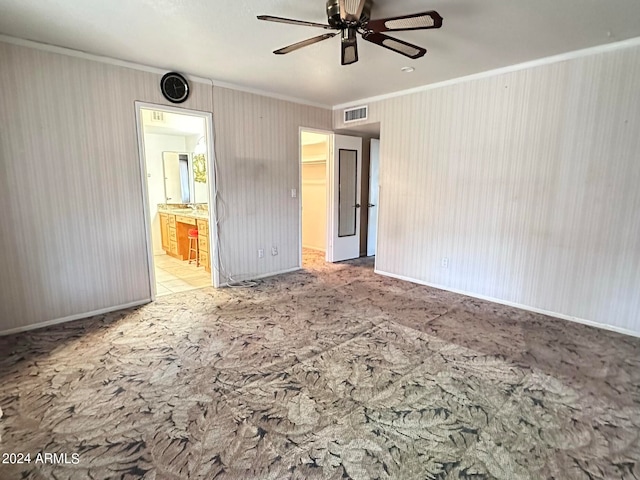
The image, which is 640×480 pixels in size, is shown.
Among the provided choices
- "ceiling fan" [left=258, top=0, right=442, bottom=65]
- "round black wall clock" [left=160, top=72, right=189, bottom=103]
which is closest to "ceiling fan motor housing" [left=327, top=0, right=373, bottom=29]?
"ceiling fan" [left=258, top=0, right=442, bottom=65]

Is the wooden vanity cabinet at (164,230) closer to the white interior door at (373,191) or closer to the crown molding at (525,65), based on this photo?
the white interior door at (373,191)

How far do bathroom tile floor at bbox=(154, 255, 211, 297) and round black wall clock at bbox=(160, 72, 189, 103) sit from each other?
7.73 ft

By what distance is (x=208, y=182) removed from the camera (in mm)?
4254

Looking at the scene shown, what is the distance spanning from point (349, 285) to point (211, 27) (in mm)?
3297

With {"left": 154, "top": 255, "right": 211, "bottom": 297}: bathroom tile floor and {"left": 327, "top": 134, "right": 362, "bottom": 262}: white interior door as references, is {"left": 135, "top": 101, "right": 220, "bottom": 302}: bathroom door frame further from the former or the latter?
{"left": 327, "top": 134, "right": 362, "bottom": 262}: white interior door

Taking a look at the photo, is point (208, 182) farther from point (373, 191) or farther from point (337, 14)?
point (373, 191)

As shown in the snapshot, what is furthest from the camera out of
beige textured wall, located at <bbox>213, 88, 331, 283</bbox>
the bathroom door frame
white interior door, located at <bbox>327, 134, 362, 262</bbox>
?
white interior door, located at <bbox>327, 134, 362, 262</bbox>

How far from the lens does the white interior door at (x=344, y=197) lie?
18.6 feet

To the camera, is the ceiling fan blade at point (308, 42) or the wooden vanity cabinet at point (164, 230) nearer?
the ceiling fan blade at point (308, 42)

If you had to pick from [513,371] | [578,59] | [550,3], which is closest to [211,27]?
[550,3]

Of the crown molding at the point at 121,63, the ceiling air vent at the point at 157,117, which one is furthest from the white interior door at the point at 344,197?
the ceiling air vent at the point at 157,117

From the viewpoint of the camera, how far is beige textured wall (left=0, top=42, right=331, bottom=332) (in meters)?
2.97

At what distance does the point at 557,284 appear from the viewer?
11.5 feet

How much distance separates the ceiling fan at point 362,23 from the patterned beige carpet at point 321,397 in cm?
237
